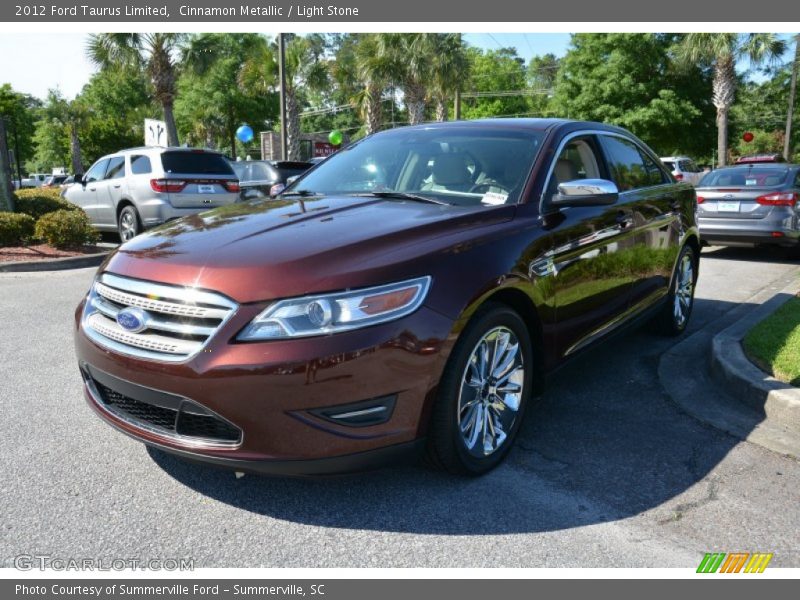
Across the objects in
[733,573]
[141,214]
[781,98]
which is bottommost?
[733,573]

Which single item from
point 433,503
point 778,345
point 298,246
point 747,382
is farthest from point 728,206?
point 298,246

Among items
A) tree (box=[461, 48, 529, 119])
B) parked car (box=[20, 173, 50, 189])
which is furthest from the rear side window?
tree (box=[461, 48, 529, 119])

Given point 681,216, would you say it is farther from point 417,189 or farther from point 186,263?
point 186,263

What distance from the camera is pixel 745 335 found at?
5.11 m

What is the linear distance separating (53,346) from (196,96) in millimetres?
42394

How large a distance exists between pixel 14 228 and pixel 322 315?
10236 mm

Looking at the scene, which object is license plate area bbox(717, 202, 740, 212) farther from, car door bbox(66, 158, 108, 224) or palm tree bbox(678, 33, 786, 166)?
palm tree bbox(678, 33, 786, 166)

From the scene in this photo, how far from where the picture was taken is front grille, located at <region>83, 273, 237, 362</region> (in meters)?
2.55

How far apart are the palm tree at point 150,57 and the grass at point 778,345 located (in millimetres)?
21550

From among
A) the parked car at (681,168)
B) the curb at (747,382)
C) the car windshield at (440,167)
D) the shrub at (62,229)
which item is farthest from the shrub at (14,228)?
the parked car at (681,168)

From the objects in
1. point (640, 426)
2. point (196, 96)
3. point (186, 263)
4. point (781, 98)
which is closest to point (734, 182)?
point (640, 426)

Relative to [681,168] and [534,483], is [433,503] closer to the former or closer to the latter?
[534,483]

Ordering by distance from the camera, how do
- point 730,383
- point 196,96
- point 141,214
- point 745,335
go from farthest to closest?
point 196,96
point 141,214
point 745,335
point 730,383

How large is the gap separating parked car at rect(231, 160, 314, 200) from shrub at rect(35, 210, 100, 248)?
338cm
